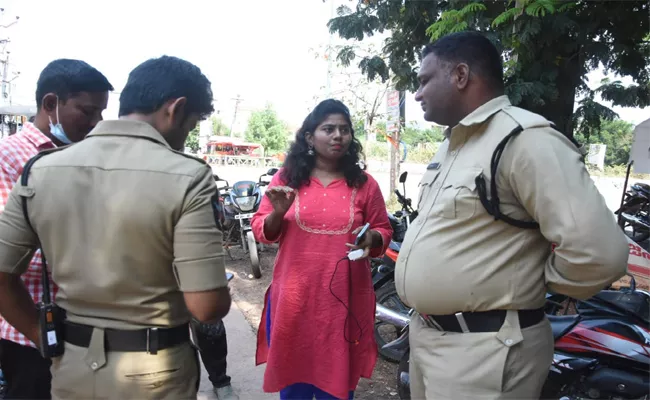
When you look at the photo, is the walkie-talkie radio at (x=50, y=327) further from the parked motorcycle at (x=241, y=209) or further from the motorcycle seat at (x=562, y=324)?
the parked motorcycle at (x=241, y=209)

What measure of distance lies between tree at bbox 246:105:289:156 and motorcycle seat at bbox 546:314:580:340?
42.5m

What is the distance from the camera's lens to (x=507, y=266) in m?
1.38

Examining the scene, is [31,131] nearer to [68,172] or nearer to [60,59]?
[60,59]

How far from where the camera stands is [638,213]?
5406mm

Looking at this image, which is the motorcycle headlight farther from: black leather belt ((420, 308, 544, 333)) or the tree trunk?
black leather belt ((420, 308, 544, 333))

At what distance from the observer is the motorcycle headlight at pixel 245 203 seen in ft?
21.0

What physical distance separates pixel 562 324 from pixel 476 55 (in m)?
1.48

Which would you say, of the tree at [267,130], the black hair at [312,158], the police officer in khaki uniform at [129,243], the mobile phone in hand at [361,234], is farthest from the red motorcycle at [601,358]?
the tree at [267,130]

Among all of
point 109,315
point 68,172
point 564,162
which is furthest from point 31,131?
point 564,162

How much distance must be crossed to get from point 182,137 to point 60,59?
0.76 metres

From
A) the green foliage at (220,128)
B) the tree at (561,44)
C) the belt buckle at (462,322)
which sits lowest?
the green foliage at (220,128)

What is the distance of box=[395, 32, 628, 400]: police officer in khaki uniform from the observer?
1255mm

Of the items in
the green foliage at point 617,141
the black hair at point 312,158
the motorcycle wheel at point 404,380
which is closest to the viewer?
the black hair at point 312,158

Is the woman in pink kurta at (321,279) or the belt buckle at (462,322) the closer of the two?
the belt buckle at (462,322)
